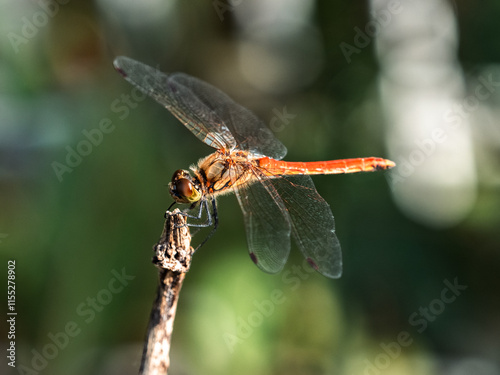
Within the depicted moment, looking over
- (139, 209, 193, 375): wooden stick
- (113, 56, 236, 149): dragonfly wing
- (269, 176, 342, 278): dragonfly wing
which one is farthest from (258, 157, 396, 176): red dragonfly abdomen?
(139, 209, 193, 375): wooden stick

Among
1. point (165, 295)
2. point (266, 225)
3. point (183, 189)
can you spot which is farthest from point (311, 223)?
point (165, 295)

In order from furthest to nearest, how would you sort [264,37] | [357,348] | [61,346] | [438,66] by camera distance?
1. [264,37]
2. [438,66]
3. [357,348]
4. [61,346]

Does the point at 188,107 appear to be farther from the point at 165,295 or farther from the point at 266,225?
the point at 165,295

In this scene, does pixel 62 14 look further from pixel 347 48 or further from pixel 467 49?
pixel 467 49

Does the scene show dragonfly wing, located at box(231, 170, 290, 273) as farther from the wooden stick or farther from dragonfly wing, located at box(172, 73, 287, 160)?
the wooden stick

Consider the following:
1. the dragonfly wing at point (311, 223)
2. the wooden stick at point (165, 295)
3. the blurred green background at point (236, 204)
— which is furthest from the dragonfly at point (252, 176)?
the wooden stick at point (165, 295)

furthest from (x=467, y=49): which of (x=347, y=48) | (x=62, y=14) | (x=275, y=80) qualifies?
(x=62, y=14)
